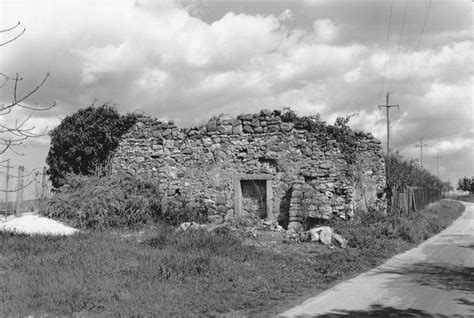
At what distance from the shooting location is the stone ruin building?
50.8 feet

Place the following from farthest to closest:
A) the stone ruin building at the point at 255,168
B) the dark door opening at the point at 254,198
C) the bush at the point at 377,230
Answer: the dark door opening at the point at 254,198, the stone ruin building at the point at 255,168, the bush at the point at 377,230

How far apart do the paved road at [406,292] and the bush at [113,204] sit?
7.41 meters

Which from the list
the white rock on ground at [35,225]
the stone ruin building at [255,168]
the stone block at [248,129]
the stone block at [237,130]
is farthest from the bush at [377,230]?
the white rock on ground at [35,225]

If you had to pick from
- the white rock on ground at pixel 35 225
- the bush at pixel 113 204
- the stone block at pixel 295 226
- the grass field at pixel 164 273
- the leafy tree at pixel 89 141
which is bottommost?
the grass field at pixel 164 273

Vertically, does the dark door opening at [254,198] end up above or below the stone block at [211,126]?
below

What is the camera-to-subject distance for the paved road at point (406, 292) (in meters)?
6.76

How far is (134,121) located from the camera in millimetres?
17359

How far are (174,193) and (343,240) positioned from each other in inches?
259

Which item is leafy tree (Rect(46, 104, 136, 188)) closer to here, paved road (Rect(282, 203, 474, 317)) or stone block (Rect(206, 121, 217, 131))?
stone block (Rect(206, 121, 217, 131))

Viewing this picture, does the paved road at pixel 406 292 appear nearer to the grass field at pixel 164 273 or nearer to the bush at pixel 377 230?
the grass field at pixel 164 273

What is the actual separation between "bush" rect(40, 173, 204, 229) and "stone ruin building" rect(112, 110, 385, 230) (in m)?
0.71

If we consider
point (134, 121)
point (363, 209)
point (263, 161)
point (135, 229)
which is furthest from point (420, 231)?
point (134, 121)

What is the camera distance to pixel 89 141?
17359mm

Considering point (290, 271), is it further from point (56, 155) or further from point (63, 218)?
Answer: point (56, 155)
